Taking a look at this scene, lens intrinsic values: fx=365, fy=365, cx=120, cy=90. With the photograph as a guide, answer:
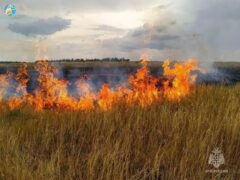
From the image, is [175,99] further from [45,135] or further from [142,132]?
[45,135]

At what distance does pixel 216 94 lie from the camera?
36.1ft

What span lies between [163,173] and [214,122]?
2.21 metres

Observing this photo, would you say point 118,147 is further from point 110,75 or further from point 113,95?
point 110,75

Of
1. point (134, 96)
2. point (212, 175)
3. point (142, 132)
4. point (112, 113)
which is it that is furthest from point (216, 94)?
point (212, 175)

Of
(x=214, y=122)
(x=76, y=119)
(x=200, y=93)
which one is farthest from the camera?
(x=200, y=93)

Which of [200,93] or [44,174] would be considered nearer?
[44,174]

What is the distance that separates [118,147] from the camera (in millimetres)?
5801
